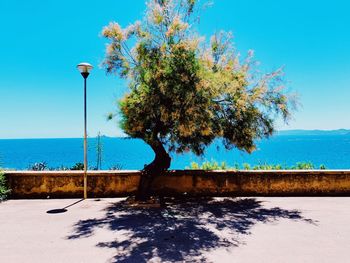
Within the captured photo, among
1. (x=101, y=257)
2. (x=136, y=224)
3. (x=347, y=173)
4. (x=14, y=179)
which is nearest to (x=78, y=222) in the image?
(x=136, y=224)

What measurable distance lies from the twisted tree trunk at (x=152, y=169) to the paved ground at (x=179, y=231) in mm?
745

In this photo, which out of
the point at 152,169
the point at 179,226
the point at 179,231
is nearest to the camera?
the point at 179,231

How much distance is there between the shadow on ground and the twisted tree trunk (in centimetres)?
70

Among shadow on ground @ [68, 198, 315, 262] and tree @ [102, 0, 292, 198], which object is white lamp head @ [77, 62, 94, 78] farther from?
shadow on ground @ [68, 198, 315, 262]

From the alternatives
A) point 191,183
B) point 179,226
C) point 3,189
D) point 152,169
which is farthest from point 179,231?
point 3,189

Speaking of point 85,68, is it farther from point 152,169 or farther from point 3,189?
point 3,189

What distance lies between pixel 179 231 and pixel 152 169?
3.39 m

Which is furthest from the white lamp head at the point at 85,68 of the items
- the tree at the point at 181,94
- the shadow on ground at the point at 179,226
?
the shadow on ground at the point at 179,226

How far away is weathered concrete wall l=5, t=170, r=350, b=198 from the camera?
380 inches

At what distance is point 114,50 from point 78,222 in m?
5.21

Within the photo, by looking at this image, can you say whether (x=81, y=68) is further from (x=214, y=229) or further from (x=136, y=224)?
(x=214, y=229)

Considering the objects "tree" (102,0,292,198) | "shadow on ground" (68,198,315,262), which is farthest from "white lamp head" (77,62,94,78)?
"shadow on ground" (68,198,315,262)

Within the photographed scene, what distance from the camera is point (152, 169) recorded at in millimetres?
9516

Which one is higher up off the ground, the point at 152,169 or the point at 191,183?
the point at 152,169
